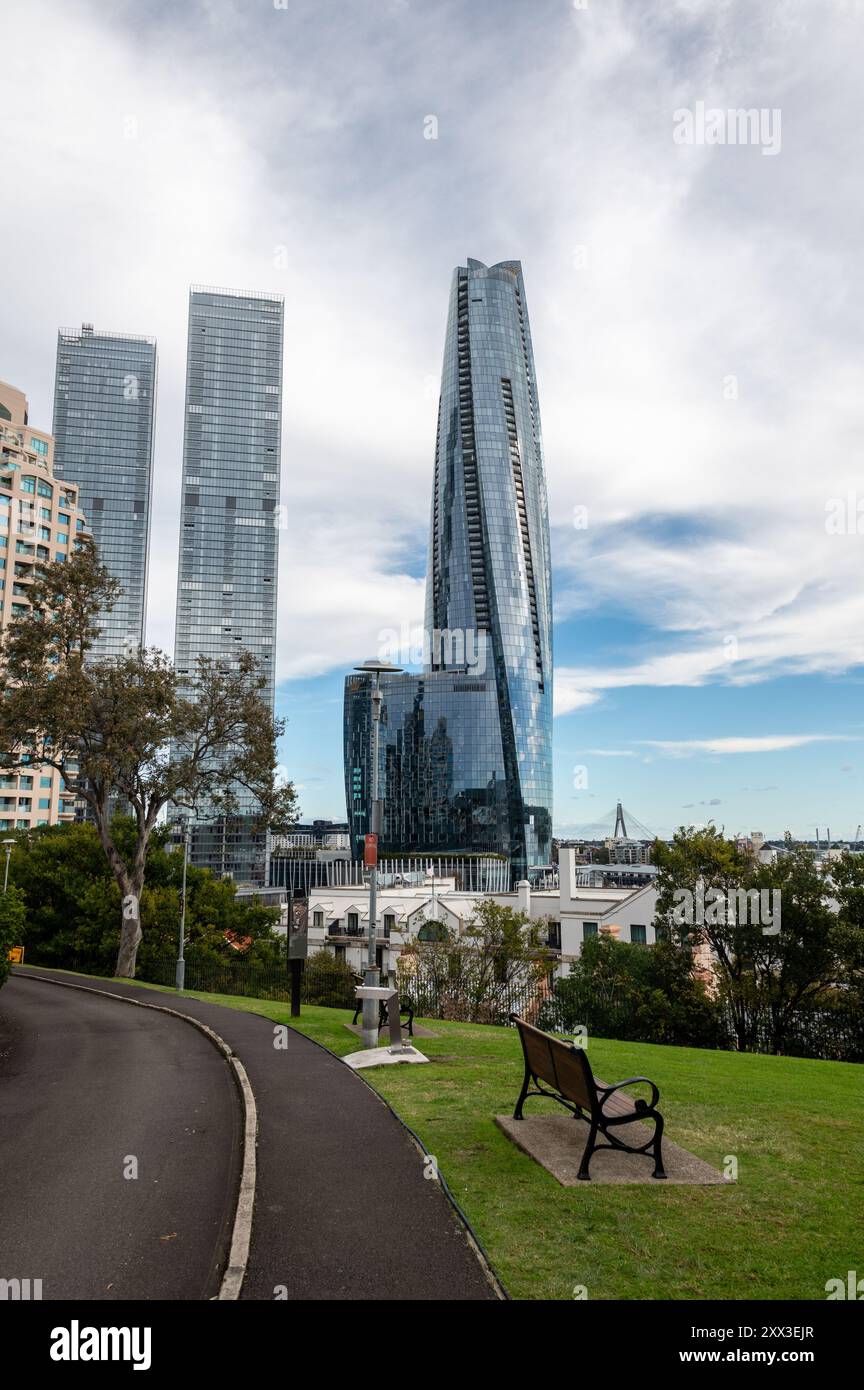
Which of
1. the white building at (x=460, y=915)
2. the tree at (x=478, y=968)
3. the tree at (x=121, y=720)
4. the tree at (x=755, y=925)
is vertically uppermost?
the tree at (x=121, y=720)

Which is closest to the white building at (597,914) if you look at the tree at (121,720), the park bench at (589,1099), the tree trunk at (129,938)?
the tree at (121,720)

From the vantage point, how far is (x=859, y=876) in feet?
82.8

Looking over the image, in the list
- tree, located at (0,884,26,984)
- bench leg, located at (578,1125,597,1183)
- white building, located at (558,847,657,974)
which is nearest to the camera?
bench leg, located at (578,1125,597,1183)

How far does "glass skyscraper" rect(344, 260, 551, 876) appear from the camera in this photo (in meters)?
159

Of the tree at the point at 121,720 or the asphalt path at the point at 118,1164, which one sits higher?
the tree at the point at 121,720

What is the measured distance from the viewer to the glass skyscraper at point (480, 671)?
159250mm

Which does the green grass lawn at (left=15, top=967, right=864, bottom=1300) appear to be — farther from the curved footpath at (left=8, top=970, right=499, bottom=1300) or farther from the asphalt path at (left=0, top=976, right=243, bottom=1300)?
the asphalt path at (left=0, top=976, right=243, bottom=1300)

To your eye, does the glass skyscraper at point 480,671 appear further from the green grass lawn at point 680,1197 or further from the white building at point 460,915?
the green grass lawn at point 680,1197

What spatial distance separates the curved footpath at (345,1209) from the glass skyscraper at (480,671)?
5895 inches

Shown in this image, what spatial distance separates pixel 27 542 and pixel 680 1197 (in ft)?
378

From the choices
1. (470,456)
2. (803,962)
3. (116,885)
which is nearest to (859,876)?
(803,962)

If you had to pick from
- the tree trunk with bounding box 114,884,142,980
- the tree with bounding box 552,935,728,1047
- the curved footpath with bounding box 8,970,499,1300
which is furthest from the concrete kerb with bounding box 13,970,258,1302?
the tree trunk with bounding box 114,884,142,980

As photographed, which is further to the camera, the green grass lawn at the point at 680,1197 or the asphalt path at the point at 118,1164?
the asphalt path at the point at 118,1164

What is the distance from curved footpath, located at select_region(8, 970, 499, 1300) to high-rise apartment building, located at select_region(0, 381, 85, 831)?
3844 inches
